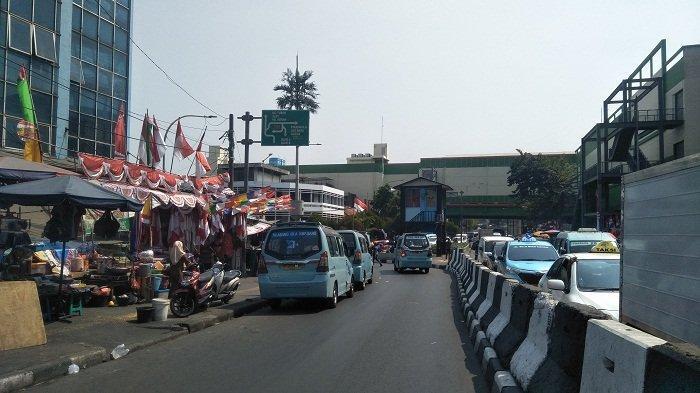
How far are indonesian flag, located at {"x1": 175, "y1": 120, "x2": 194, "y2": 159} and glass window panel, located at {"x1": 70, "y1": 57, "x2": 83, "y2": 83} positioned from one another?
742 cm

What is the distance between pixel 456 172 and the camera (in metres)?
94.4

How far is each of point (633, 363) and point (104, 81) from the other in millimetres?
30687

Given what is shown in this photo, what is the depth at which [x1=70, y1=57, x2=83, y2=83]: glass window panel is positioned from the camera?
2768 cm

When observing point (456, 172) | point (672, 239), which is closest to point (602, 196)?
point (672, 239)

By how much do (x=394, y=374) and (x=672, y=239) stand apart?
3.84 metres

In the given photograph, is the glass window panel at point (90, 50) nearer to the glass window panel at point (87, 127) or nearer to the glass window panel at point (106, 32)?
the glass window panel at point (106, 32)

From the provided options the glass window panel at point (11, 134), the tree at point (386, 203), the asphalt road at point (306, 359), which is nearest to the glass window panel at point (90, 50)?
the glass window panel at point (11, 134)

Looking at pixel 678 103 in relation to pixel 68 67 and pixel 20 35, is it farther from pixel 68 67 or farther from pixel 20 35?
pixel 20 35

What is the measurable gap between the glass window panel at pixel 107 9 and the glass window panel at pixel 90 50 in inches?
70.1

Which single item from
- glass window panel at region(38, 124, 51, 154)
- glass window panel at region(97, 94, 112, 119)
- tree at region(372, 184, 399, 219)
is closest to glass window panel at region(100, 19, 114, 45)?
glass window panel at region(97, 94, 112, 119)

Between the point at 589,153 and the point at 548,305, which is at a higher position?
the point at 589,153

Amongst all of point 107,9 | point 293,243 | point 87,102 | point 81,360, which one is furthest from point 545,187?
point 81,360

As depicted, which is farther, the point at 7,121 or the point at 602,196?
the point at 602,196

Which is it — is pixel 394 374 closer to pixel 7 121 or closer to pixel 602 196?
pixel 7 121
